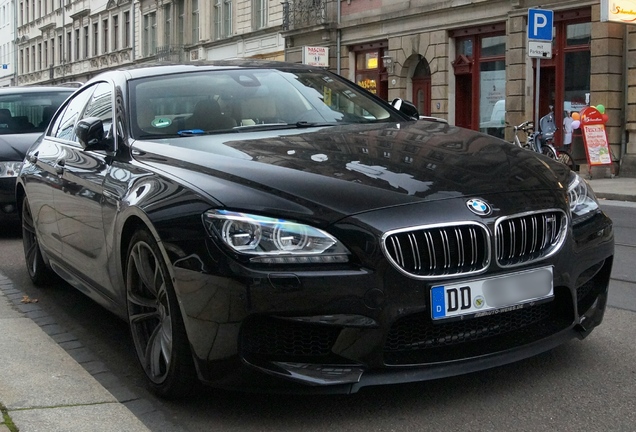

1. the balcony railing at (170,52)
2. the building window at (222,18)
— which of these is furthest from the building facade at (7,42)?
the building window at (222,18)

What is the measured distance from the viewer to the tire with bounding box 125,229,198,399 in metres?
3.64

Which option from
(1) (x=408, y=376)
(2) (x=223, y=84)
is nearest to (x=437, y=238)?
(1) (x=408, y=376)

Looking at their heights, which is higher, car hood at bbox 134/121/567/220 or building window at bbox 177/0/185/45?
building window at bbox 177/0/185/45

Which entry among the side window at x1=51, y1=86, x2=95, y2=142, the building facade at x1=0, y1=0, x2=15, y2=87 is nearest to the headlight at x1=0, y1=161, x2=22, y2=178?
the side window at x1=51, y1=86, x2=95, y2=142

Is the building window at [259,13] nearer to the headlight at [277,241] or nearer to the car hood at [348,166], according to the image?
the car hood at [348,166]

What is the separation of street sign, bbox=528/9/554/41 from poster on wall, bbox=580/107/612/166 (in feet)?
8.48

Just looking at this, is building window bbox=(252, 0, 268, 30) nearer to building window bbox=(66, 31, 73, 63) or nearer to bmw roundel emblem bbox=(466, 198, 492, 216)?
building window bbox=(66, 31, 73, 63)

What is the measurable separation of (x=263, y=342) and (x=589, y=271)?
1.46 meters

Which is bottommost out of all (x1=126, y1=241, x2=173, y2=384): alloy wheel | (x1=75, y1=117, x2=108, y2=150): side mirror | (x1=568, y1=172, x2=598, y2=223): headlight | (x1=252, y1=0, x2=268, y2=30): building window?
(x1=126, y1=241, x2=173, y2=384): alloy wheel

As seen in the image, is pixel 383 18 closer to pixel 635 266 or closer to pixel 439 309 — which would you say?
pixel 635 266

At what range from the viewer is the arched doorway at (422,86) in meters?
27.7

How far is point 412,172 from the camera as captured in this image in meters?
3.69

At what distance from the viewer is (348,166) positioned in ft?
12.3

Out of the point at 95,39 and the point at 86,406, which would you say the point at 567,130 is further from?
the point at 95,39
